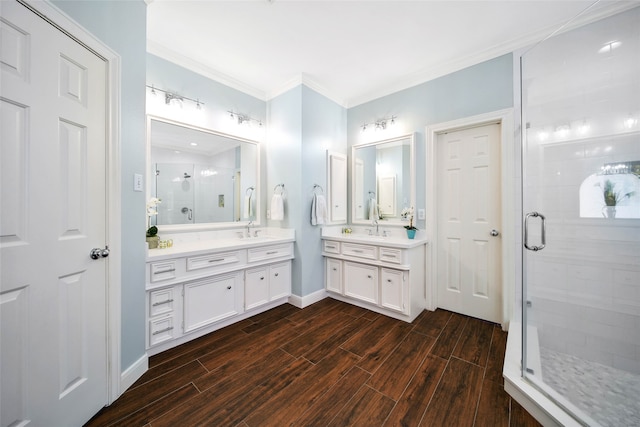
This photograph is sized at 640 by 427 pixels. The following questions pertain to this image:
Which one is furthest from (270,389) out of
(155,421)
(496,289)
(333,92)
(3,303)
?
(333,92)

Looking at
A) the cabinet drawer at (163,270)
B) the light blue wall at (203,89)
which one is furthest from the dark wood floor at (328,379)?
the light blue wall at (203,89)

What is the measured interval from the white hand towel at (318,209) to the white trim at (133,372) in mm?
1965

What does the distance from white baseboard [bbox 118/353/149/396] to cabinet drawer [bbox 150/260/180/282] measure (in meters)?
0.54

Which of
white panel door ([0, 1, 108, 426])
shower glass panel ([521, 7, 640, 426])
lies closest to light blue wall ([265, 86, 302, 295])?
white panel door ([0, 1, 108, 426])

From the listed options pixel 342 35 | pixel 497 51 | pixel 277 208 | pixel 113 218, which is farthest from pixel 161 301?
pixel 497 51

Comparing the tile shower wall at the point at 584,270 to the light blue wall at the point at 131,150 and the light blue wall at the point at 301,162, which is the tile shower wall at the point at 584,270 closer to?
the light blue wall at the point at 301,162

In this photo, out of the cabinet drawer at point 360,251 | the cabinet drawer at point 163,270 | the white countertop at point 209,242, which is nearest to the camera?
the cabinet drawer at point 163,270

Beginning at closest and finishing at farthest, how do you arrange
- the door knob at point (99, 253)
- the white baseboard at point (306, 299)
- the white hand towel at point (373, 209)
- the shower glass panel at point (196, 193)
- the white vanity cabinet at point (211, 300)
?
the door knob at point (99, 253), the white vanity cabinet at point (211, 300), the shower glass panel at point (196, 193), the white baseboard at point (306, 299), the white hand towel at point (373, 209)

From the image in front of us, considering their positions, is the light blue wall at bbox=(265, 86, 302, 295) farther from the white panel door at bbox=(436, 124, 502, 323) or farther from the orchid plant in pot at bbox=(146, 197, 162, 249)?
the white panel door at bbox=(436, 124, 502, 323)

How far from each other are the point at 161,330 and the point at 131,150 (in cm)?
141

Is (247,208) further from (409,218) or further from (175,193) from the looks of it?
(409,218)

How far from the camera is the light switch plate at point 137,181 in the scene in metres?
1.58

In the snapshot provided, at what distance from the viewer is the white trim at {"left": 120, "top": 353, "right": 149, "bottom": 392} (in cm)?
149

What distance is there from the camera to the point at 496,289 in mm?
2375
